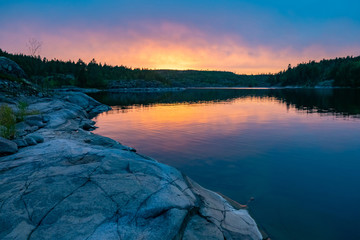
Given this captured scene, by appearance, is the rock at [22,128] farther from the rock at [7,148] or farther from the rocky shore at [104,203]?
the rocky shore at [104,203]

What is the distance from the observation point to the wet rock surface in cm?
439

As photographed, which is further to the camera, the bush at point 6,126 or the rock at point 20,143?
the bush at point 6,126

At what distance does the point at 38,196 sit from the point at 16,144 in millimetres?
5445

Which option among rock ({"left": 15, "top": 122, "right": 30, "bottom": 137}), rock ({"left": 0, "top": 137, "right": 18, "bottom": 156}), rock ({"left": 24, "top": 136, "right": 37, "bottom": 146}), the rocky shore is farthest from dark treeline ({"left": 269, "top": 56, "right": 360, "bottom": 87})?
rock ({"left": 0, "top": 137, "right": 18, "bottom": 156})

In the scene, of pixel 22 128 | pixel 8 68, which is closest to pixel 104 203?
pixel 22 128

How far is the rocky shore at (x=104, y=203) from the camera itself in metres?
4.39

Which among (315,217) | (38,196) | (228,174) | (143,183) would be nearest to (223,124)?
(228,174)

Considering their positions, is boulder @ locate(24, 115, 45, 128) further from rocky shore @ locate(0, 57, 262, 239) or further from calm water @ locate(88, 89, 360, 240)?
rocky shore @ locate(0, 57, 262, 239)

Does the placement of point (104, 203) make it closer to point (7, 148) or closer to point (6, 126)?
point (7, 148)

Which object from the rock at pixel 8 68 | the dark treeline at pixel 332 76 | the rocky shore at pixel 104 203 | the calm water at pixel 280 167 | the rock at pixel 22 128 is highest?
the dark treeline at pixel 332 76

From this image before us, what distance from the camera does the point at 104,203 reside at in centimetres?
503

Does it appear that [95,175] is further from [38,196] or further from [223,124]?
[223,124]

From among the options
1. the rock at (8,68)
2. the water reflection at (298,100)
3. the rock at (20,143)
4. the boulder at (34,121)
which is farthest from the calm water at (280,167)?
the rock at (8,68)

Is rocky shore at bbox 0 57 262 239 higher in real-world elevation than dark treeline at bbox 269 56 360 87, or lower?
lower
